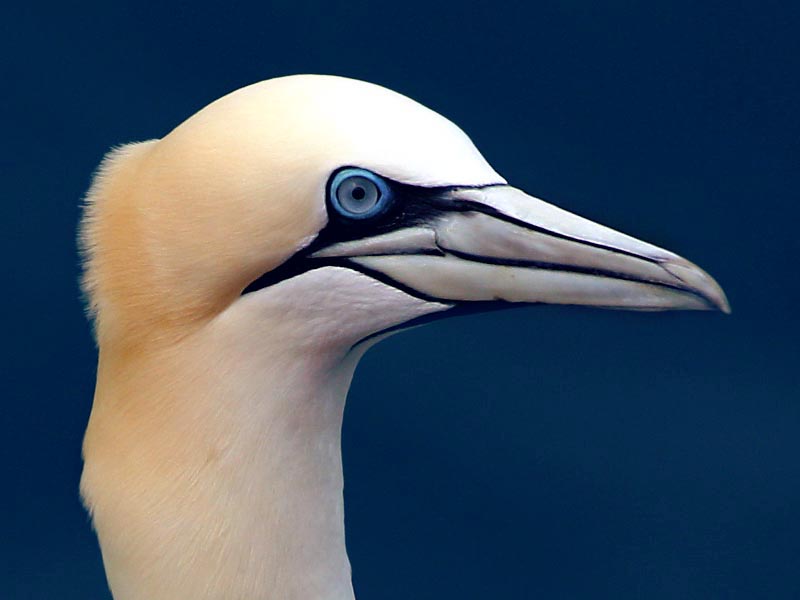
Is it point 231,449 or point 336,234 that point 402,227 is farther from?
point 231,449

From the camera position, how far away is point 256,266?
3.46 m

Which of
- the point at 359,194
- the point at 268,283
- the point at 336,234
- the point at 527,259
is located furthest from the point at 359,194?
the point at 527,259

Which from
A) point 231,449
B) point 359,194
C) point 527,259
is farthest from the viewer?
point 231,449

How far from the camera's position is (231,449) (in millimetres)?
3697

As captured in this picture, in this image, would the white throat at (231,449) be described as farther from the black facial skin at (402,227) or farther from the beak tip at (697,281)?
the beak tip at (697,281)

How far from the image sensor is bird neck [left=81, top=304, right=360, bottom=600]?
3.62 m

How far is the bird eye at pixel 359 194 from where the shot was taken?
3.39m

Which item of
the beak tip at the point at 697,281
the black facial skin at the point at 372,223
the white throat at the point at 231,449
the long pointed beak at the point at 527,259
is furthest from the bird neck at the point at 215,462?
the beak tip at the point at 697,281

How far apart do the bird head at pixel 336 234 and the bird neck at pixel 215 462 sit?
0.10 meters

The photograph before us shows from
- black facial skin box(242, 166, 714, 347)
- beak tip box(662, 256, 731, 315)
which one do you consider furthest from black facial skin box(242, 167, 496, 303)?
beak tip box(662, 256, 731, 315)

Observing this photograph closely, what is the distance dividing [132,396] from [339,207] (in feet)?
2.43

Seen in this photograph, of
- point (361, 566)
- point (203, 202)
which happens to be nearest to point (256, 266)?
point (203, 202)

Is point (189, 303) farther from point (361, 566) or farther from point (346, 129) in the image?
point (361, 566)

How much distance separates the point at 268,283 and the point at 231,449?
0.46m
